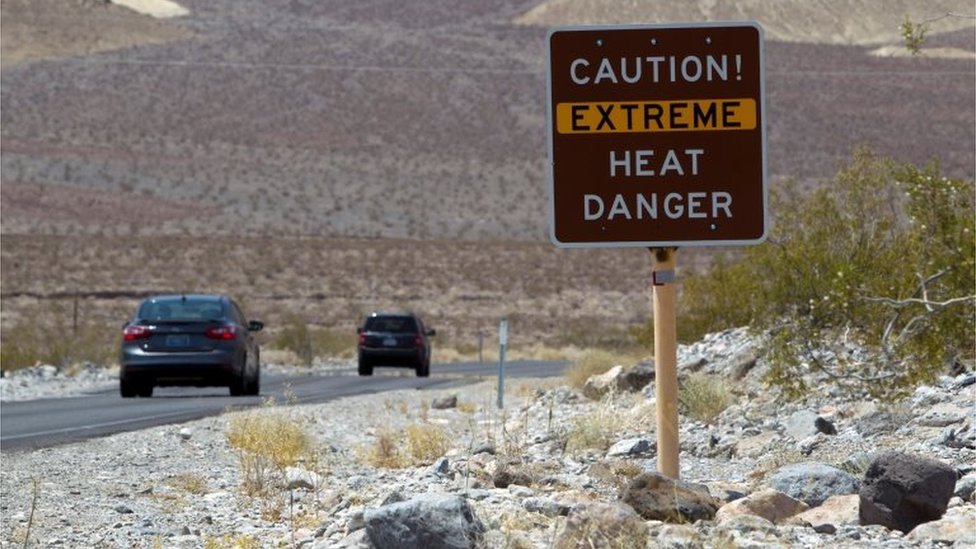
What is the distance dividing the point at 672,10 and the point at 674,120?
101623 millimetres

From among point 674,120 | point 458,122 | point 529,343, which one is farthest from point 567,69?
point 458,122

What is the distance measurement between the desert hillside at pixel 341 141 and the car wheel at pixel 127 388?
39.5 m

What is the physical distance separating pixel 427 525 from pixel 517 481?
121 inches

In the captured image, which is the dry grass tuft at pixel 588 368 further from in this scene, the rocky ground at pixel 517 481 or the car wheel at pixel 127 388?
the car wheel at pixel 127 388

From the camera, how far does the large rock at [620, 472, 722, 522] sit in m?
9.18

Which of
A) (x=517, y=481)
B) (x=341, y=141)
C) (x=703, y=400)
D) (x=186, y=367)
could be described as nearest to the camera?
(x=517, y=481)

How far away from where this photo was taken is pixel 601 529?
818 cm

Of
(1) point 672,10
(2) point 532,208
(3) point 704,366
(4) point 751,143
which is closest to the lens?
(4) point 751,143

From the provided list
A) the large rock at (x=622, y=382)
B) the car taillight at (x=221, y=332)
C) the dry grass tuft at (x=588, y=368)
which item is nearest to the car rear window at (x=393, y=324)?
the dry grass tuft at (x=588, y=368)

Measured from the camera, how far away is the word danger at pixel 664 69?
958 centimetres

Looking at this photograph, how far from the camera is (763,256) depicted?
25891mm

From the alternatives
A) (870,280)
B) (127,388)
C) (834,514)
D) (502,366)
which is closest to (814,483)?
(834,514)

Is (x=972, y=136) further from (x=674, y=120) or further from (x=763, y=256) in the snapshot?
(x=674, y=120)

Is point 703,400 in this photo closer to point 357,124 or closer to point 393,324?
point 393,324
